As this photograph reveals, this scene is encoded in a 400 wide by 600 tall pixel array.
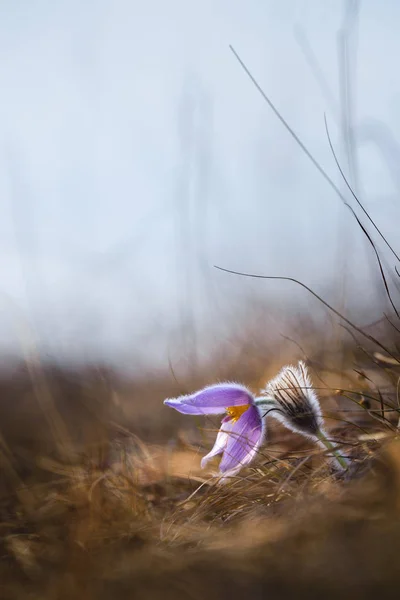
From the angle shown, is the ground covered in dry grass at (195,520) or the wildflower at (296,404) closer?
the ground covered in dry grass at (195,520)

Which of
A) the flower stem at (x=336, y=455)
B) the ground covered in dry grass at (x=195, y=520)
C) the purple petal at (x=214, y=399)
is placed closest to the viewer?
the ground covered in dry grass at (x=195, y=520)

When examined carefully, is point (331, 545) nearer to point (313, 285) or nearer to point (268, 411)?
point (268, 411)

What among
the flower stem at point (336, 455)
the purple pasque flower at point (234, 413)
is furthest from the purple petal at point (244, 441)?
the flower stem at point (336, 455)

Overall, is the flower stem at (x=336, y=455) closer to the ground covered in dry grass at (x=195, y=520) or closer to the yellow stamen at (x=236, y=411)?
the ground covered in dry grass at (x=195, y=520)

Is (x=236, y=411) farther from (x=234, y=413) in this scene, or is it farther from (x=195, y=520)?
(x=195, y=520)

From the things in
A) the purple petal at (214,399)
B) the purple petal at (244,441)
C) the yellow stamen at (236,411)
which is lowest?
the purple petal at (244,441)

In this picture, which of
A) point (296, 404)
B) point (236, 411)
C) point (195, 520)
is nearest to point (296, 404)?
point (296, 404)
